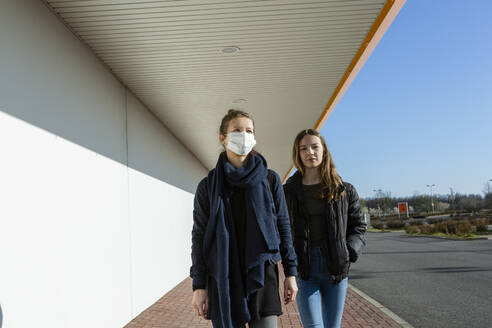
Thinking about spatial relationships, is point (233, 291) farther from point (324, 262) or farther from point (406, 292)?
point (406, 292)

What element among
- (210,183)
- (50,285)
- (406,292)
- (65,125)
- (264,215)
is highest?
(65,125)

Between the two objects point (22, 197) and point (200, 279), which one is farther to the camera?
point (22, 197)

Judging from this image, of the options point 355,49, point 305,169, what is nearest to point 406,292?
point 355,49

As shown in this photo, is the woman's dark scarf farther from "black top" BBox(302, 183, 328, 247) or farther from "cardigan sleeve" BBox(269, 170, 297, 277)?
"black top" BBox(302, 183, 328, 247)

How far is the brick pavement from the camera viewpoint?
5.61 metres

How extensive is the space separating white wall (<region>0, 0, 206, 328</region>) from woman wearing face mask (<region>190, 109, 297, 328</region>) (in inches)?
85.7

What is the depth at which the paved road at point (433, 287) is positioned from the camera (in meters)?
5.82

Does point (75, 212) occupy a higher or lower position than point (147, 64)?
lower

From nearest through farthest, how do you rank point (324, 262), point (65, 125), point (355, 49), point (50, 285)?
point (324, 262) → point (50, 285) → point (65, 125) → point (355, 49)

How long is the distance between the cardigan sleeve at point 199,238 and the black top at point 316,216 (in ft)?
3.00

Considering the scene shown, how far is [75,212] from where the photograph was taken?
486 centimetres

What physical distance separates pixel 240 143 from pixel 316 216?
2.94 feet

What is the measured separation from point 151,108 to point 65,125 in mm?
4145

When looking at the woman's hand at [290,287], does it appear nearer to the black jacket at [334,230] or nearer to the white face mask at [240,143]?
the black jacket at [334,230]
